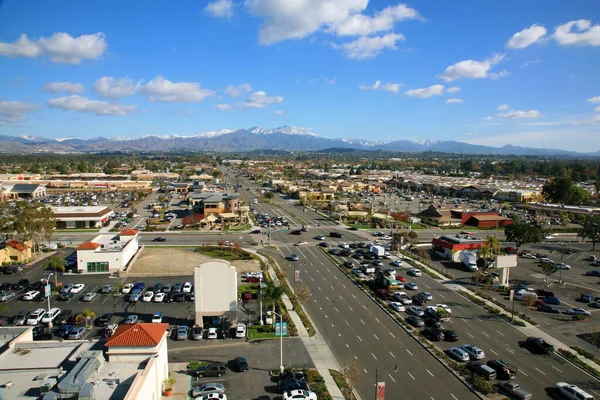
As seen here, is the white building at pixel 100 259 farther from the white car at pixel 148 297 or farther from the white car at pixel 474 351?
the white car at pixel 474 351

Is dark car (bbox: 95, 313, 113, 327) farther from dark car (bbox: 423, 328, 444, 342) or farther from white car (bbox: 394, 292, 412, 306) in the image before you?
white car (bbox: 394, 292, 412, 306)

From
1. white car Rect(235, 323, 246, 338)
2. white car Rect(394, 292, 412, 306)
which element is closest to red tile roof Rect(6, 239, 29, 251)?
white car Rect(235, 323, 246, 338)

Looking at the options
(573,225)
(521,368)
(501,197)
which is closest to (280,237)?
(521,368)

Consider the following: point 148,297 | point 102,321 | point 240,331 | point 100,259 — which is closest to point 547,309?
point 240,331

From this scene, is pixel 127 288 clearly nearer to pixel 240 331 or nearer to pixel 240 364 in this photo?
pixel 240 331

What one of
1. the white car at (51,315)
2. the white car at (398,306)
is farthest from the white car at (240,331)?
the white car at (51,315)

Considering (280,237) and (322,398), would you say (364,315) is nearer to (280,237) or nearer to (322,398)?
(322,398)
